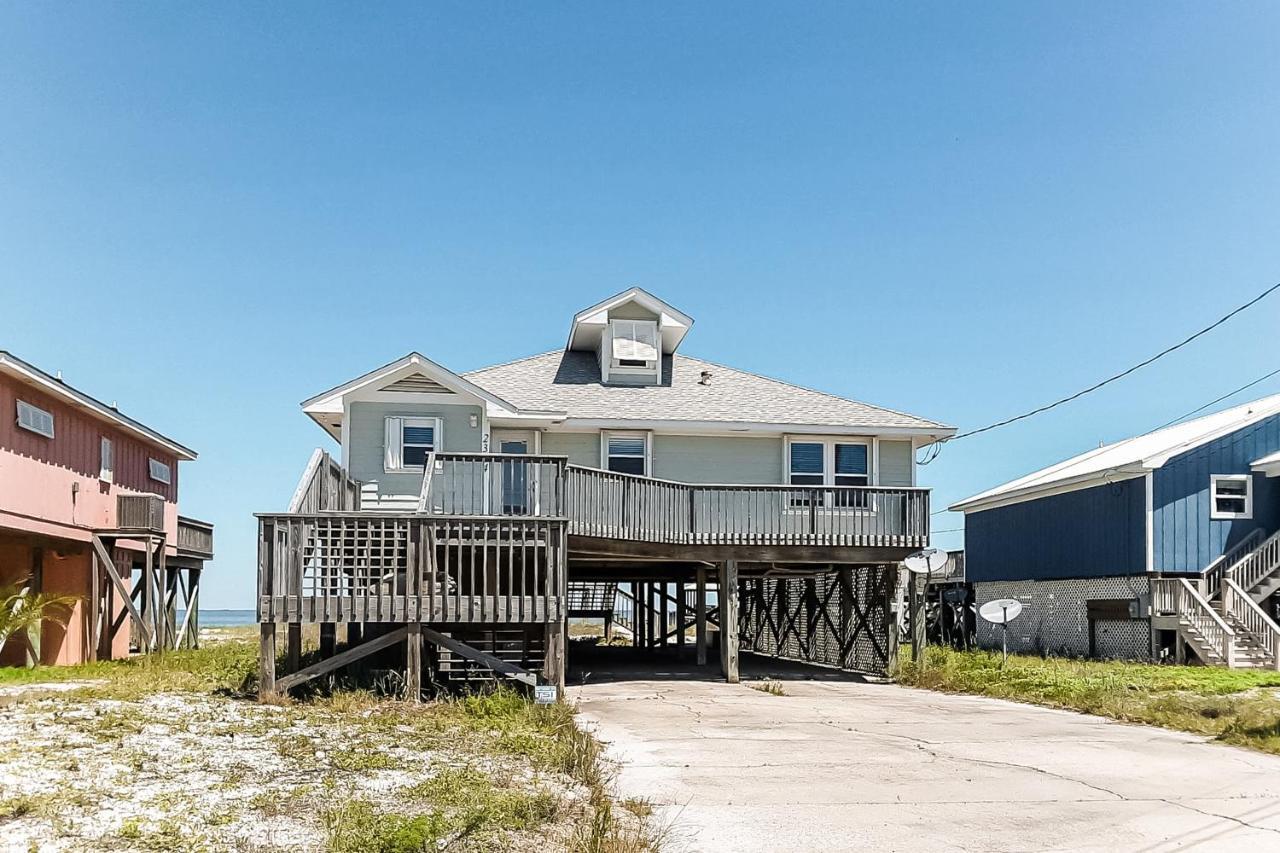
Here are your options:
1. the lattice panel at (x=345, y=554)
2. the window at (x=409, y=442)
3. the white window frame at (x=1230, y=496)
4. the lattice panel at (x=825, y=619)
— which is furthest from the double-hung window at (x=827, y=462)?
the lattice panel at (x=345, y=554)

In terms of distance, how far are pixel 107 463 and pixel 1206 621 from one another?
2488 cm

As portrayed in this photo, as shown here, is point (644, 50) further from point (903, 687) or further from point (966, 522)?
point (966, 522)

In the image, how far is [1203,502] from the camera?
27375 mm

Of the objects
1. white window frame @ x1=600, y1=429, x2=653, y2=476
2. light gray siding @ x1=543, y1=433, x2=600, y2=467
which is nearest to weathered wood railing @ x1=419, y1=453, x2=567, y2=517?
light gray siding @ x1=543, y1=433, x2=600, y2=467

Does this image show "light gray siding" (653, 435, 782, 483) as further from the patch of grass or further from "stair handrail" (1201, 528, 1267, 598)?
"stair handrail" (1201, 528, 1267, 598)

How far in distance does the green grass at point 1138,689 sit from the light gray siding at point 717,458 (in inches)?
187

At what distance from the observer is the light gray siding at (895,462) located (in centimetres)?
2398

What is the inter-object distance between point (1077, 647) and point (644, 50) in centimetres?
1909

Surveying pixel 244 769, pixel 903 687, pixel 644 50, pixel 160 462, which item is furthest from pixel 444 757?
pixel 160 462

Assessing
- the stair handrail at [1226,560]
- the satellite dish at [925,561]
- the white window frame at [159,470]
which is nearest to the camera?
the satellite dish at [925,561]

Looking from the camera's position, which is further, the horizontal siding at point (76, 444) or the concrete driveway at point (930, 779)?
the horizontal siding at point (76, 444)

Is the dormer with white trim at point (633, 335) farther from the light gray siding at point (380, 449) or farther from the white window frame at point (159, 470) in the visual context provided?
the white window frame at point (159, 470)

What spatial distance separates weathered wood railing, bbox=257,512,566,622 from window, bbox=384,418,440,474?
17.8 feet

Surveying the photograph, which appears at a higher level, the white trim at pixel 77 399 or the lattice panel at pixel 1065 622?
the white trim at pixel 77 399
